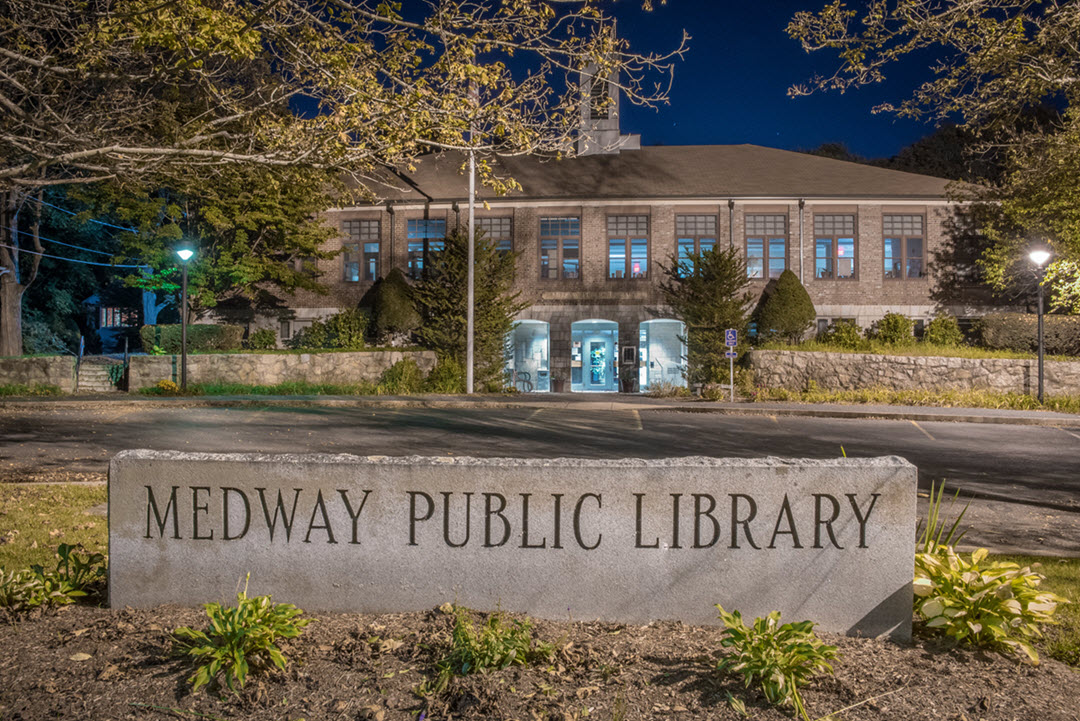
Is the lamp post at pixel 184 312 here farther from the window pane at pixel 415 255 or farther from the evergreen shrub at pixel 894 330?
the evergreen shrub at pixel 894 330

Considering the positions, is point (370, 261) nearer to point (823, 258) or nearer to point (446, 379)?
point (446, 379)

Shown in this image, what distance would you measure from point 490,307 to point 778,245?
12.9 m

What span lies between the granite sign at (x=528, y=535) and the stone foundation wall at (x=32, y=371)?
2457 cm

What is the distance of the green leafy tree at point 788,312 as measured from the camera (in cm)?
2853

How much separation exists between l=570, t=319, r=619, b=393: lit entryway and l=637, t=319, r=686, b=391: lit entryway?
4.45ft

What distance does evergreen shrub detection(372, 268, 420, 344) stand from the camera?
98.4 ft

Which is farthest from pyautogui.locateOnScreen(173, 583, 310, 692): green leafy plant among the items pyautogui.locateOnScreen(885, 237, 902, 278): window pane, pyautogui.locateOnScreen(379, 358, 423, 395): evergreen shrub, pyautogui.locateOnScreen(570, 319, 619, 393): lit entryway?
pyautogui.locateOnScreen(885, 237, 902, 278): window pane

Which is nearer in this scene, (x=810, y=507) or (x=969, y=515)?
(x=810, y=507)

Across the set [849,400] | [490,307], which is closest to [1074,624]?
[849,400]

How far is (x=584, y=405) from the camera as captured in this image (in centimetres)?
2145

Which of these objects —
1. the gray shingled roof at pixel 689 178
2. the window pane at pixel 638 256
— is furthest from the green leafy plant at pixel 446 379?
the window pane at pixel 638 256

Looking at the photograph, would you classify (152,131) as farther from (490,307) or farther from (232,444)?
(490,307)

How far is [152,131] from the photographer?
523 inches

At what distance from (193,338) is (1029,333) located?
29.5 meters
